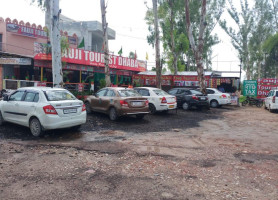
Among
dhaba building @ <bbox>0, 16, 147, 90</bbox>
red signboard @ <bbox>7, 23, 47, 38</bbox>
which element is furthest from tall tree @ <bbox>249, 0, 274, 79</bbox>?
red signboard @ <bbox>7, 23, 47, 38</bbox>

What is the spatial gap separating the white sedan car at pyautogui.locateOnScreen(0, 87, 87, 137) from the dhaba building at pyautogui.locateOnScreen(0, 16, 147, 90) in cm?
840

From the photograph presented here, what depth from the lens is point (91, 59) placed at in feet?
69.0

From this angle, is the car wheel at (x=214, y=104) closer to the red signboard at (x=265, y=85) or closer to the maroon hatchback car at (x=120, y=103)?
the red signboard at (x=265, y=85)

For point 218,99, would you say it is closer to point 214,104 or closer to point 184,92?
point 214,104

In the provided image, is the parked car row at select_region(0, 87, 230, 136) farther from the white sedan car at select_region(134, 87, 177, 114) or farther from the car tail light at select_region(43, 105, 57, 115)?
the white sedan car at select_region(134, 87, 177, 114)

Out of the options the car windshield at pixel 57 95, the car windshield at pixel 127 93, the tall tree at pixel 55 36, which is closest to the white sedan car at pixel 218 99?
the car windshield at pixel 127 93

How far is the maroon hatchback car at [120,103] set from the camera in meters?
10.5

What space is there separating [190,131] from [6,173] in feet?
21.5

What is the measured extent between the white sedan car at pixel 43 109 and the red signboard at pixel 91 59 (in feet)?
31.5

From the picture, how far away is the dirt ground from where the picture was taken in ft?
13.3

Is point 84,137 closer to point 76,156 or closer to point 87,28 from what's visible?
point 76,156

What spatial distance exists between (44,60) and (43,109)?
38.4 feet

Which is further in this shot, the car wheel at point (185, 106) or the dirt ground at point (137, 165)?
the car wheel at point (185, 106)

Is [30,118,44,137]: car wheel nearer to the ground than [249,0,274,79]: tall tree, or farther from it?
nearer to the ground
